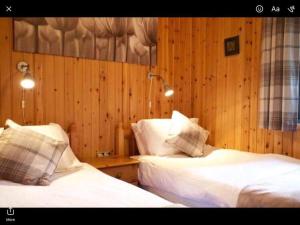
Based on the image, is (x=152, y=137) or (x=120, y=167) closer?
(x=120, y=167)

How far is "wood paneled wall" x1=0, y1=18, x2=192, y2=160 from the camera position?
6.95 ft

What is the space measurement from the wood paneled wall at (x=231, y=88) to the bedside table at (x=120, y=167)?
1.17 m

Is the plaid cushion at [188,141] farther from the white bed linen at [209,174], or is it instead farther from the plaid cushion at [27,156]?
the plaid cushion at [27,156]

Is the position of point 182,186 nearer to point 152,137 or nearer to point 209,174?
point 209,174

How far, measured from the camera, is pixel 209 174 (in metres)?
1.74

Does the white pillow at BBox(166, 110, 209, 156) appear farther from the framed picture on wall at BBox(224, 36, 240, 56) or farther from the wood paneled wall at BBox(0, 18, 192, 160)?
the framed picture on wall at BBox(224, 36, 240, 56)

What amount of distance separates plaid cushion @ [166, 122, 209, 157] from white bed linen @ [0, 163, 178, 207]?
99 centimetres

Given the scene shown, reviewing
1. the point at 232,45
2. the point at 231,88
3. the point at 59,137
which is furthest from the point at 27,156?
the point at 232,45

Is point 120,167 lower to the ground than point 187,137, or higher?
lower

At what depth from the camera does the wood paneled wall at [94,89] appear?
83.4 inches

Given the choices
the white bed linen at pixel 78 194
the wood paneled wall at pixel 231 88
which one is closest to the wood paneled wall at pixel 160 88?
the wood paneled wall at pixel 231 88

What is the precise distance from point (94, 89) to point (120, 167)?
805 millimetres

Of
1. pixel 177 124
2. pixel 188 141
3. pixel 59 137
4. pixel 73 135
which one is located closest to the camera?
pixel 59 137
